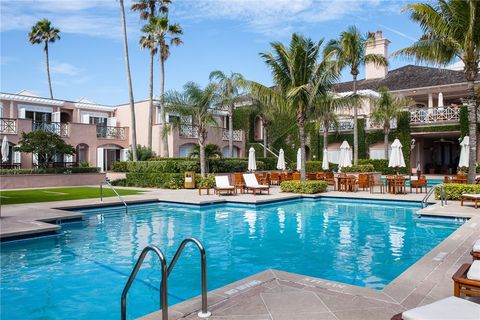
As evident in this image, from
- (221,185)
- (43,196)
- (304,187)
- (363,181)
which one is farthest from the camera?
(363,181)

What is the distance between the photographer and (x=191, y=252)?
852cm

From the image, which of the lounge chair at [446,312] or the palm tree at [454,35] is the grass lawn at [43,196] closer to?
the palm tree at [454,35]

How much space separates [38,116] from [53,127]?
11.4 ft

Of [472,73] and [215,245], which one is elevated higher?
[472,73]

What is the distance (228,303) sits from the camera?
4.52 meters

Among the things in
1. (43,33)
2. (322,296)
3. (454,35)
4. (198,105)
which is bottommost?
(322,296)

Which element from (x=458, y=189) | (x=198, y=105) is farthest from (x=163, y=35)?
(x=458, y=189)

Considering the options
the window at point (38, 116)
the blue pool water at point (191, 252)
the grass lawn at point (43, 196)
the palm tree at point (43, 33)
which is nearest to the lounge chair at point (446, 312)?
the blue pool water at point (191, 252)

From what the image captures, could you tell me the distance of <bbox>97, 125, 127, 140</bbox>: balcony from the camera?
31.7m

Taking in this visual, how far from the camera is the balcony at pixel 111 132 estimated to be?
31719 millimetres

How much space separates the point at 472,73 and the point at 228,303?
1361 centimetres

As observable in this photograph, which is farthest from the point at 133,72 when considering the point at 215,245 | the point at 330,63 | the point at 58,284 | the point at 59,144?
the point at 58,284

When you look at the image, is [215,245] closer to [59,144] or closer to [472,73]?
[472,73]

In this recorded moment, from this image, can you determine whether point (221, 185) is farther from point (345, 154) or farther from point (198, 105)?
point (345, 154)
